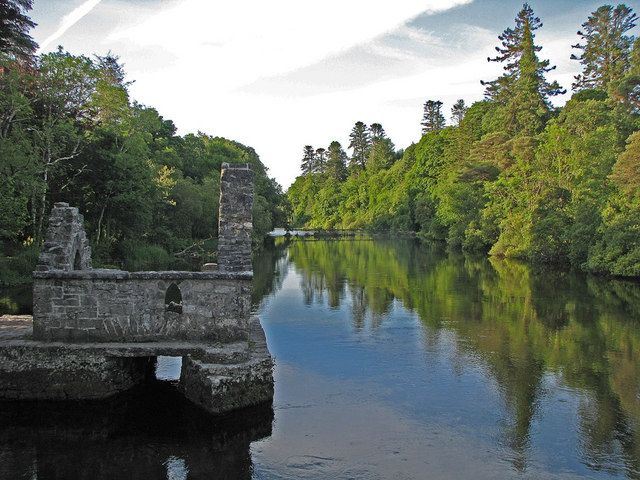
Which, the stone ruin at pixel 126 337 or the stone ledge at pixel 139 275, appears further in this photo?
the stone ledge at pixel 139 275

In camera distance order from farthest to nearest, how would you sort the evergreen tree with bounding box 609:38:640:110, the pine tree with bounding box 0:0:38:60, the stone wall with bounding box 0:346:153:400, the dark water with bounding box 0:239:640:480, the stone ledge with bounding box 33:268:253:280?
1. the evergreen tree with bounding box 609:38:640:110
2. the pine tree with bounding box 0:0:38:60
3. the stone ledge with bounding box 33:268:253:280
4. the stone wall with bounding box 0:346:153:400
5. the dark water with bounding box 0:239:640:480

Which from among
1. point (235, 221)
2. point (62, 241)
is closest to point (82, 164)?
point (62, 241)

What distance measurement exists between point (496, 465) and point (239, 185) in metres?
7.91

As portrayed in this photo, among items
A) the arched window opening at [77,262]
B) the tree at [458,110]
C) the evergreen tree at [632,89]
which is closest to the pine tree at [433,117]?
the tree at [458,110]

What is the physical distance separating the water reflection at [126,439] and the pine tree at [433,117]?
11439cm

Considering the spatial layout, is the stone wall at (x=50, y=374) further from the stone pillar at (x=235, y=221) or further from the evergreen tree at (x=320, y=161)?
the evergreen tree at (x=320, y=161)

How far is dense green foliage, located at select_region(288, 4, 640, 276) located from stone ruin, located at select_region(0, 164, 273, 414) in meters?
26.6

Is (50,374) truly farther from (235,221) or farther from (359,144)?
(359,144)

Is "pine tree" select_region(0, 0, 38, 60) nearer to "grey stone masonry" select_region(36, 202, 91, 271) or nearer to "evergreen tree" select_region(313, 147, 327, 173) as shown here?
"grey stone masonry" select_region(36, 202, 91, 271)

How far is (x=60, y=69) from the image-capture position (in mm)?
30016

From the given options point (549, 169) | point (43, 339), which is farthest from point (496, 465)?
point (549, 169)

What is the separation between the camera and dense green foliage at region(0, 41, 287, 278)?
82.4ft

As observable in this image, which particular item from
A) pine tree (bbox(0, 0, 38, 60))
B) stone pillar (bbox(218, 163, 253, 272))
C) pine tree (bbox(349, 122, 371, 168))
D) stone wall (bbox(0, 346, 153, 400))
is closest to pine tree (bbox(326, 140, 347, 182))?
pine tree (bbox(349, 122, 371, 168))

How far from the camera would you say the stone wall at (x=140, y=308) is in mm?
11562
